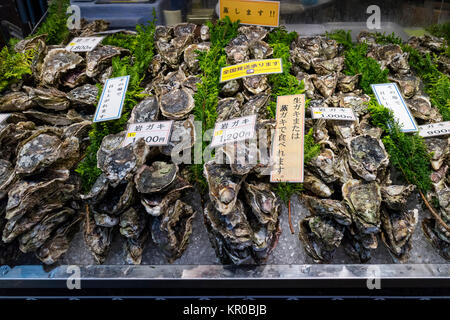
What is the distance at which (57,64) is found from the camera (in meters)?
1.95

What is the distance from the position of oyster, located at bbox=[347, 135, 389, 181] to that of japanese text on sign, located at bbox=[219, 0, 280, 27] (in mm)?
1118

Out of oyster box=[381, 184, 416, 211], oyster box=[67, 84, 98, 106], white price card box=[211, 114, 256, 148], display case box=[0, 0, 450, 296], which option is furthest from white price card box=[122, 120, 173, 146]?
oyster box=[381, 184, 416, 211]

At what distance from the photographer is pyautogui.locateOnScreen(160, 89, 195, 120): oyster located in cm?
165

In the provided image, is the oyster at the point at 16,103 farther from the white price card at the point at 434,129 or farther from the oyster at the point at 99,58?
the white price card at the point at 434,129

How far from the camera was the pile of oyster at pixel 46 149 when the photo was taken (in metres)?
1.39

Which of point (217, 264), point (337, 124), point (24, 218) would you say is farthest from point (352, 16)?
point (24, 218)

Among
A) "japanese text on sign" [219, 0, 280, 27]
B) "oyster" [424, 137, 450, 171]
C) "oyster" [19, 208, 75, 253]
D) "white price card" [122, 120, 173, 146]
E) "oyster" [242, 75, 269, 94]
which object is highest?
"japanese text on sign" [219, 0, 280, 27]

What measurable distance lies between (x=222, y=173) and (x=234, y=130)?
0.24 meters

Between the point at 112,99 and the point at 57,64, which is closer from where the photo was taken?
the point at 112,99

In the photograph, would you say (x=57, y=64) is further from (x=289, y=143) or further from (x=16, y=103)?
(x=289, y=143)

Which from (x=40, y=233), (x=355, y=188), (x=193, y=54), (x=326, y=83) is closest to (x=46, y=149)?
(x=40, y=233)

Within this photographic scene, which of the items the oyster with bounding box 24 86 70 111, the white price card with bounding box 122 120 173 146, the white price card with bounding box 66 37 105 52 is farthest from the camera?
the white price card with bounding box 66 37 105 52

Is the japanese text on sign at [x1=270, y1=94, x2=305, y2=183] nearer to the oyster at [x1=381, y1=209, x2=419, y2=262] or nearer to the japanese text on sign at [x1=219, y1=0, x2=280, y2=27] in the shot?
the oyster at [x1=381, y1=209, x2=419, y2=262]
